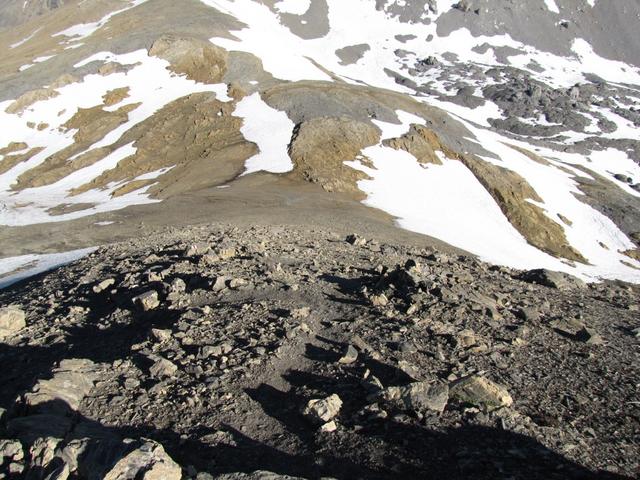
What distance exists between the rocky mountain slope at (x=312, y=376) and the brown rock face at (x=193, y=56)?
186ft

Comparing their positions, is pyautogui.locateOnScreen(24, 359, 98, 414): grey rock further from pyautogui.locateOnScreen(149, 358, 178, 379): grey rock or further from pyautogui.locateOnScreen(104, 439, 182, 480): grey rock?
pyautogui.locateOnScreen(104, 439, 182, 480): grey rock

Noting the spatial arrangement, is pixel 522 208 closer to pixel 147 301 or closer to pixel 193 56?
pixel 147 301

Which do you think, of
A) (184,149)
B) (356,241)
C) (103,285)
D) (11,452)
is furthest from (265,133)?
(11,452)

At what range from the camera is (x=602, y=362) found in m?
10.2

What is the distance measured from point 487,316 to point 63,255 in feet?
71.9

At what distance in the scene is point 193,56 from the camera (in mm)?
70812

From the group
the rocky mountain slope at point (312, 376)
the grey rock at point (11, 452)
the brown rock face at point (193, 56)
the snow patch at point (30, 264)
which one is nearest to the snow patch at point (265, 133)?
the brown rock face at point (193, 56)

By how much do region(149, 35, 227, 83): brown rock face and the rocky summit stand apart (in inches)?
17.3

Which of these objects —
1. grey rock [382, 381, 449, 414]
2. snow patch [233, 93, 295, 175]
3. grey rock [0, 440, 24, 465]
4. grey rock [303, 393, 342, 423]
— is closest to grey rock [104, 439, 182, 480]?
grey rock [0, 440, 24, 465]

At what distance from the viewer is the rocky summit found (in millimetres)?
7645

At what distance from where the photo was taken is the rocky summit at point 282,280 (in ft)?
25.1

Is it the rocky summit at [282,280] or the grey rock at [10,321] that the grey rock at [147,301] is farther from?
the grey rock at [10,321]

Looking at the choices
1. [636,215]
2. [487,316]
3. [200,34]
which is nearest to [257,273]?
[487,316]

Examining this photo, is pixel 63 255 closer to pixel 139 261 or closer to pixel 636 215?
pixel 139 261
